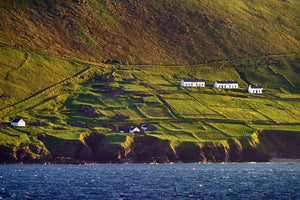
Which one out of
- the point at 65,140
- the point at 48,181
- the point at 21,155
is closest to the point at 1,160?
the point at 21,155

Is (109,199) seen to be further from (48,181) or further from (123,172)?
(123,172)

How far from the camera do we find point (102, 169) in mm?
171250

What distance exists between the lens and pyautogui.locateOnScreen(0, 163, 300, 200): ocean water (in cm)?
11225

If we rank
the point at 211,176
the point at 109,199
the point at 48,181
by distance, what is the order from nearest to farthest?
the point at 109,199 → the point at 48,181 → the point at 211,176

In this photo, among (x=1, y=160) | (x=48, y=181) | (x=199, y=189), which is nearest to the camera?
(x=199, y=189)

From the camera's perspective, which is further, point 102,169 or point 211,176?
point 102,169

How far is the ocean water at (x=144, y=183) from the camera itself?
112 m

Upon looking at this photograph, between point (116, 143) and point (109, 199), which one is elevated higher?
point (116, 143)

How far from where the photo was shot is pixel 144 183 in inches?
5187

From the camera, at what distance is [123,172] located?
526ft

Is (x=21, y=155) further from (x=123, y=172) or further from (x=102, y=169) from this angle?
(x=123, y=172)

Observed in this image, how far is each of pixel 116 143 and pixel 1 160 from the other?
125ft

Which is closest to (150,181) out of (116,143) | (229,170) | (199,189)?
(199,189)

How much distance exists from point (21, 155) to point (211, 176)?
68.0 meters
